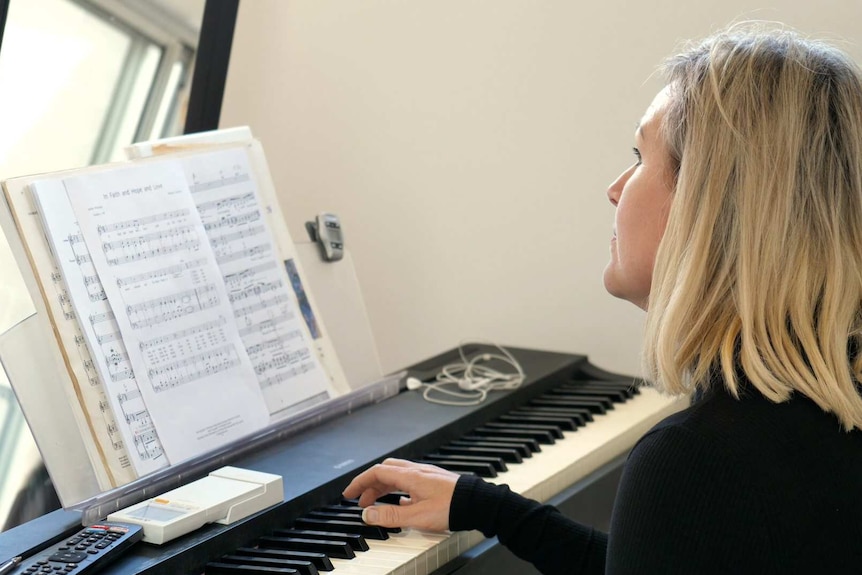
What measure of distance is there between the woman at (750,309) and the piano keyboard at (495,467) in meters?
0.35

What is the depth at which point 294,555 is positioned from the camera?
1.30 metres

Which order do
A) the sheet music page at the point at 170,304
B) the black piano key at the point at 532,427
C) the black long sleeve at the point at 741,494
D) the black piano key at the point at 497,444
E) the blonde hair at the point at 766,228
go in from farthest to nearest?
1. the black piano key at the point at 532,427
2. the black piano key at the point at 497,444
3. the sheet music page at the point at 170,304
4. the blonde hair at the point at 766,228
5. the black long sleeve at the point at 741,494

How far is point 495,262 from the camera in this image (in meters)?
2.47

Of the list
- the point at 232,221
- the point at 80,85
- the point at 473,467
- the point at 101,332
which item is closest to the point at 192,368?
the point at 101,332

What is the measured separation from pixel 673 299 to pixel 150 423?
0.78 m

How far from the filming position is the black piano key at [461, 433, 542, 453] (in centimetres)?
177

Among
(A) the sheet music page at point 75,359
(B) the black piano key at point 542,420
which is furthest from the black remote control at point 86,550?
(B) the black piano key at point 542,420

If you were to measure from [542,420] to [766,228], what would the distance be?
831 millimetres

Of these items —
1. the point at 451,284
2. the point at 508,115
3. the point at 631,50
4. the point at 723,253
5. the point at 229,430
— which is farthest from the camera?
the point at 451,284

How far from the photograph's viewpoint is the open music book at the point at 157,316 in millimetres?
1400

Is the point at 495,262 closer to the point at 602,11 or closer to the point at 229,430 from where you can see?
the point at 602,11

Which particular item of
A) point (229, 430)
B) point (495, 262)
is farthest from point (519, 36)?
point (229, 430)

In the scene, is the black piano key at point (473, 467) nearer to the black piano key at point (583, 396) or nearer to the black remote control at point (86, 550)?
the black piano key at point (583, 396)

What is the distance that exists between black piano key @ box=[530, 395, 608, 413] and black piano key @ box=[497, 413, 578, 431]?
0.09 meters
